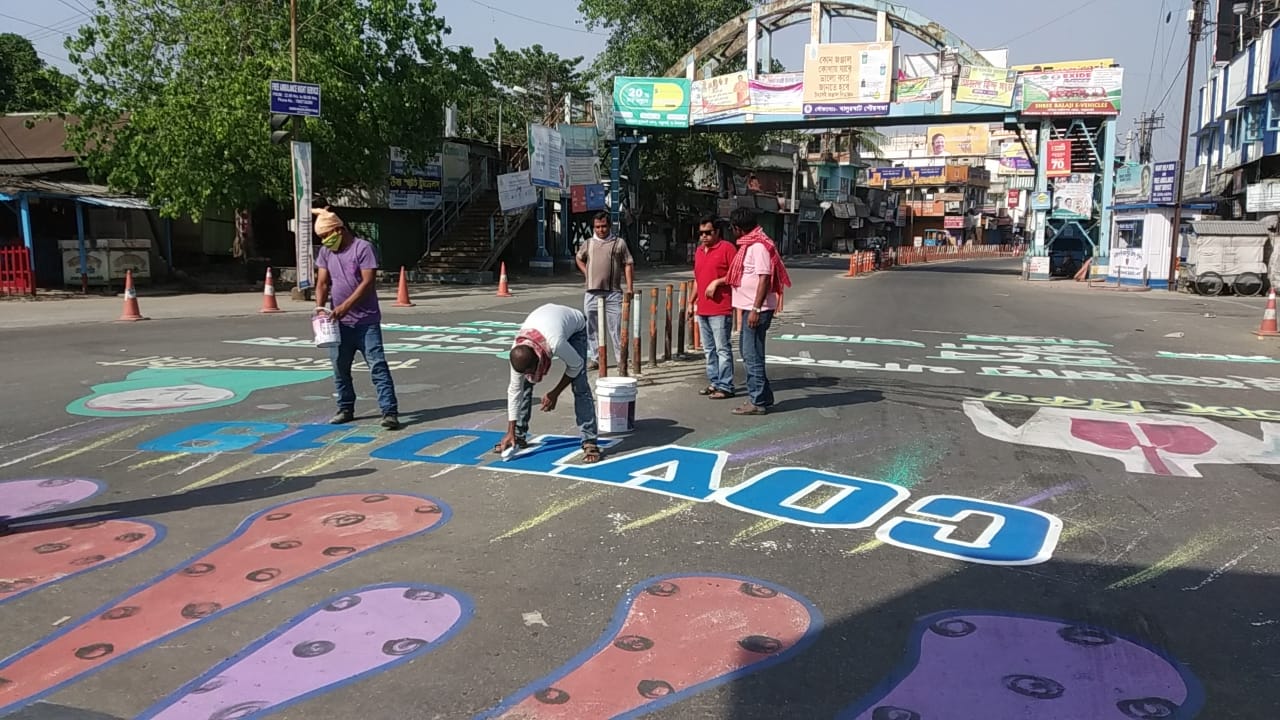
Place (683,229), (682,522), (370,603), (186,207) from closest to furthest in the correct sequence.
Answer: (370,603) → (682,522) → (186,207) → (683,229)

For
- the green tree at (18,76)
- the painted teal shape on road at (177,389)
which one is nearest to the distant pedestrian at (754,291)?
the painted teal shape on road at (177,389)

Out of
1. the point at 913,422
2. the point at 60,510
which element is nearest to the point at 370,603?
the point at 60,510

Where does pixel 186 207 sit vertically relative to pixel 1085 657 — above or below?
above

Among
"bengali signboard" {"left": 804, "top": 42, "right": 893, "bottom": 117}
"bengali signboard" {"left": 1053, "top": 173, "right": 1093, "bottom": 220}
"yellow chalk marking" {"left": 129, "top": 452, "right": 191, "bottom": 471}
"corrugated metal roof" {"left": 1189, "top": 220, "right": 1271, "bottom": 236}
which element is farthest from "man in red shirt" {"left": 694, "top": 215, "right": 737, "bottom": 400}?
"bengali signboard" {"left": 1053, "top": 173, "right": 1093, "bottom": 220}

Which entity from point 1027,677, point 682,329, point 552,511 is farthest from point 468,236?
point 1027,677

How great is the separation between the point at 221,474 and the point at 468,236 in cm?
2631

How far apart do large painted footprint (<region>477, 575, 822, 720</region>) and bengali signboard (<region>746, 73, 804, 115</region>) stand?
3214 cm

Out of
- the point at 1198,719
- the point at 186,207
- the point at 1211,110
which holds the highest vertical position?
the point at 1211,110

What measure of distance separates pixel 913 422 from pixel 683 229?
4467 cm

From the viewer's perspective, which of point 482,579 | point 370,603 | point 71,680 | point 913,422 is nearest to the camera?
point 71,680

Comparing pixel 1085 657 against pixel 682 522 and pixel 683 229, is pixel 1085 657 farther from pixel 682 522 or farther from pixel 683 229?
pixel 683 229

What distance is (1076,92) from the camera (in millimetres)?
33875

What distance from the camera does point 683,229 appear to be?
51531mm

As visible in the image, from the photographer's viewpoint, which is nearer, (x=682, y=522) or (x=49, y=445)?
(x=682, y=522)
